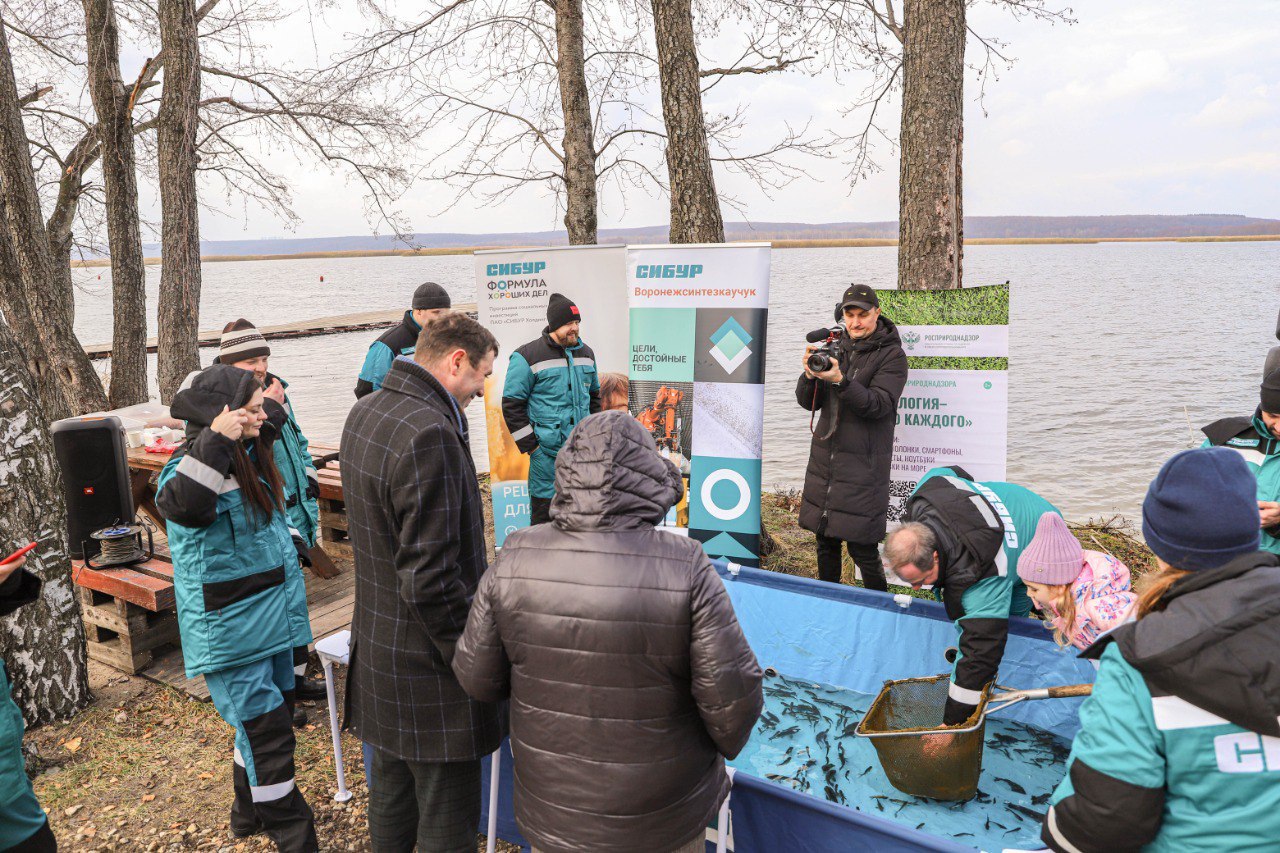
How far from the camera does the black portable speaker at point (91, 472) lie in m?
4.01

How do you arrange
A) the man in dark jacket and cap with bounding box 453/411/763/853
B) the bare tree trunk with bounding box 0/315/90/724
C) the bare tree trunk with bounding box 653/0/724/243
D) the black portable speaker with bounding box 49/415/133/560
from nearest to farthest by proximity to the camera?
the man in dark jacket and cap with bounding box 453/411/763/853 < the bare tree trunk with bounding box 0/315/90/724 < the black portable speaker with bounding box 49/415/133/560 < the bare tree trunk with bounding box 653/0/724/243

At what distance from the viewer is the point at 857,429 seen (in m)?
3.64

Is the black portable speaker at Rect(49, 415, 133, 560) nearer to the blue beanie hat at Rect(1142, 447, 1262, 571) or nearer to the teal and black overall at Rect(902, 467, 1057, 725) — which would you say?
the teal and black overall at Rect(902, 467, 1057, 725)

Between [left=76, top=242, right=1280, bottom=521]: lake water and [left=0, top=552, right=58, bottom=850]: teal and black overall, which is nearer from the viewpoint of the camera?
[left=0, top=552, right=58, bottom=850]: teal and black overall

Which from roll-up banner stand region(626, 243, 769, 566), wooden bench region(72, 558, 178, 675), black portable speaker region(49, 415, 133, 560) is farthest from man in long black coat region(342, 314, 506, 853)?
black portable speaker region(49, 415, 133, 560)

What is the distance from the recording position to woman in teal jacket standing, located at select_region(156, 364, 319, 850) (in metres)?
2.21

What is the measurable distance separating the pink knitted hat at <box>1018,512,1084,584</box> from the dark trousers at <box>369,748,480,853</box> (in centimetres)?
159

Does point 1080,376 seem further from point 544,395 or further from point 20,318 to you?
point 20,318

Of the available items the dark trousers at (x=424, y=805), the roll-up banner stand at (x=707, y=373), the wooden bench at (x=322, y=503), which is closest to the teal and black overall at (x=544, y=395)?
the roll-up banner stand at (x=707, y=373)

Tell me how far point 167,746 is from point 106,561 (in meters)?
1.08

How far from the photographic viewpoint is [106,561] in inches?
145

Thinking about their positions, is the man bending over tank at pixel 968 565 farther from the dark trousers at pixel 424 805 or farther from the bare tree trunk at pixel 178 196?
the bare tree trunk at pixel 178 196

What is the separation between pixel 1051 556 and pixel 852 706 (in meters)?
1.24

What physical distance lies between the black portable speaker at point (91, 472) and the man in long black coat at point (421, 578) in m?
2.94
